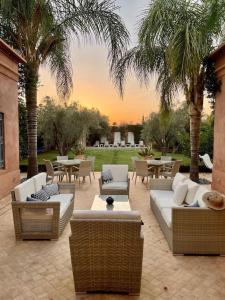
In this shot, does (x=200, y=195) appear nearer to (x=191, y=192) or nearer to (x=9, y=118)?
(x=191, y=192)

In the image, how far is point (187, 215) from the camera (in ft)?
13.8

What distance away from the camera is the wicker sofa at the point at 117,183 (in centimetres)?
732

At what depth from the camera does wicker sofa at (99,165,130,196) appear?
7320mm

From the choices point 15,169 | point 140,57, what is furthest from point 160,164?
point 15,169

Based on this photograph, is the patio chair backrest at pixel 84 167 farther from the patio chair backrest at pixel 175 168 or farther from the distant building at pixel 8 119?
the patio chair backrest at pixel 175 168

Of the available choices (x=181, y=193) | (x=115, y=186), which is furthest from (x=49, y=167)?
(x=181, y=193)

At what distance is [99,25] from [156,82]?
8.86 ft

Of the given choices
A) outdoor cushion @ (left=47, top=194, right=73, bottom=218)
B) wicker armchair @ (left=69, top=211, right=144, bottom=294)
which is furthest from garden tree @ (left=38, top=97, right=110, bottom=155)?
wicker armchair @ (left=69, top=211, right=144, bottom=294)

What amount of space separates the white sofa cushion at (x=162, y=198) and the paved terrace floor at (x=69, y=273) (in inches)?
24.5

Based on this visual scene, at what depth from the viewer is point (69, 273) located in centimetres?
382

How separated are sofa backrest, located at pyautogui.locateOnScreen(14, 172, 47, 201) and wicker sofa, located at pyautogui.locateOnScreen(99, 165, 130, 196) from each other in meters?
1.68

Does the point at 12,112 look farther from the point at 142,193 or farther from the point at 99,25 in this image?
the point at 142,193

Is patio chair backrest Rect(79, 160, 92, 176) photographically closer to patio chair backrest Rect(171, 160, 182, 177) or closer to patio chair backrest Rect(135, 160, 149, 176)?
patio chair backrest Rect(135, 160, 149, 176)

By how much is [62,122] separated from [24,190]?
10.9 metres
